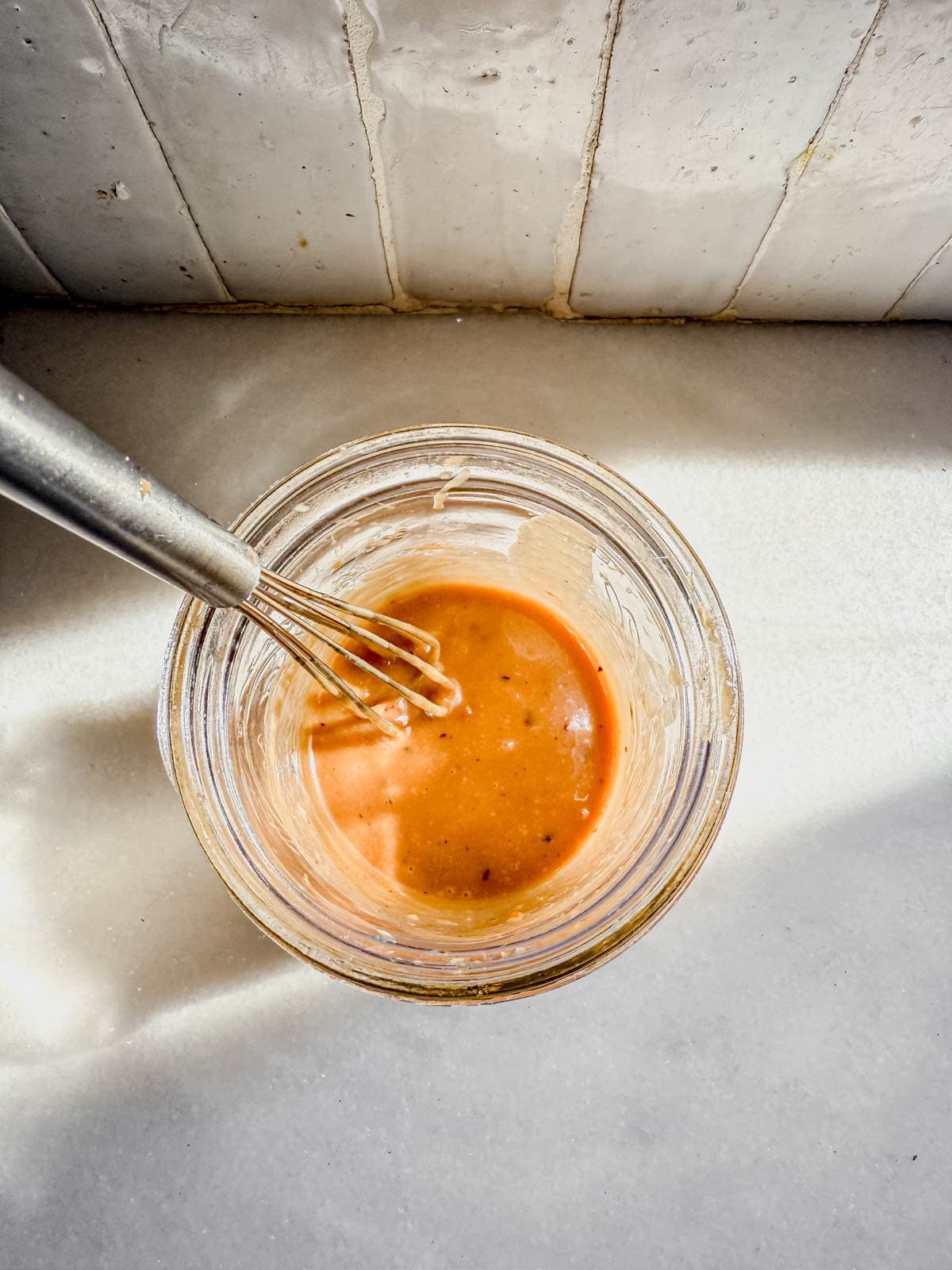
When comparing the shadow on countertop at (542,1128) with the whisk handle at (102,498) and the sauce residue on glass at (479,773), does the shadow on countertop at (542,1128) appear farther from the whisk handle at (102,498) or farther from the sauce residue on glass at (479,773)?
the whisk handle at (102,498)

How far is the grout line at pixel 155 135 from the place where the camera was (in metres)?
0.44

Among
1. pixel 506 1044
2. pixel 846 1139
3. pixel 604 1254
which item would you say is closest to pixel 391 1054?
pixel 506 1044

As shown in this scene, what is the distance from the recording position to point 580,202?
54cm

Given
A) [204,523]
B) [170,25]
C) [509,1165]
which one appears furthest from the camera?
[509,1165]

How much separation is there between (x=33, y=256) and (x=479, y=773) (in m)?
0.42

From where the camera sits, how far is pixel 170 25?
44 centimetres

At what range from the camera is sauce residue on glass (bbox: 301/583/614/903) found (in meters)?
0.50

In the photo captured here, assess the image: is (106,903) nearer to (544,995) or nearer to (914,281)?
(544,995)

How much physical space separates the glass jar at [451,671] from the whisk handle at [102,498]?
11 centimetres

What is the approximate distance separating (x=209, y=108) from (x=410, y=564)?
260 mm

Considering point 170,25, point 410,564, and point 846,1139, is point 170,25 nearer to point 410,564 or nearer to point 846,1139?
point 410,564

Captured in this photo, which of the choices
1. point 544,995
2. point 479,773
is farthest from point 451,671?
point 544,995

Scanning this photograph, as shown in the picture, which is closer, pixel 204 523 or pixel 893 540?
pixel 204 523

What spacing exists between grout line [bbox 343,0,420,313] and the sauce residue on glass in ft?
0.78
